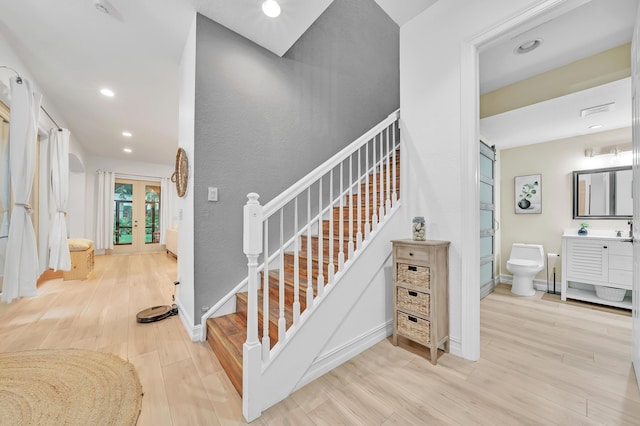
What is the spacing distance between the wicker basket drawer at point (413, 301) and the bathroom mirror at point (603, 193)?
3244 millimetres

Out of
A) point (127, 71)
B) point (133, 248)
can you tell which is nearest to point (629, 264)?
point (127, 71)

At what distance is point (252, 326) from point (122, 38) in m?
3.07

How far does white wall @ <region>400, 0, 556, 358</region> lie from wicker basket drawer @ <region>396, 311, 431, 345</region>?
29 centimetres

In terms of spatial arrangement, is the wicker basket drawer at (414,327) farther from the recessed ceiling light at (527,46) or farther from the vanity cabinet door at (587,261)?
the vanity cabinet door at (587,261)

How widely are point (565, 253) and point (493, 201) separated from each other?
1.05m

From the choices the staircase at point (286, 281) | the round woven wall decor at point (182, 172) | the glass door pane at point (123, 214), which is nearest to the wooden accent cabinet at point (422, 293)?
the staircase at point (286, 281)

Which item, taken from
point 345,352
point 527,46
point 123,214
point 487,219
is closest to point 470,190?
point 345,352

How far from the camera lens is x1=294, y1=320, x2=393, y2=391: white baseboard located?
1630 mm

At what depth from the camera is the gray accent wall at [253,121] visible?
7.13 ft

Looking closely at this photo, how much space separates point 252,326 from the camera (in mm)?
1331

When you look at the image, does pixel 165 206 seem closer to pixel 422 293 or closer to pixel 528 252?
pixel 422 293

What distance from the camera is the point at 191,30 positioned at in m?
2.28

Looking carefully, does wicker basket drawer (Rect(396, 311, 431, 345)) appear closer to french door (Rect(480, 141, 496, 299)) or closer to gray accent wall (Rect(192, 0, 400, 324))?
gray accent wall (Rect(192, 0, 400, 324))

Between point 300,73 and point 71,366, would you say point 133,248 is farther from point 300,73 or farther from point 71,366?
point 300,73
